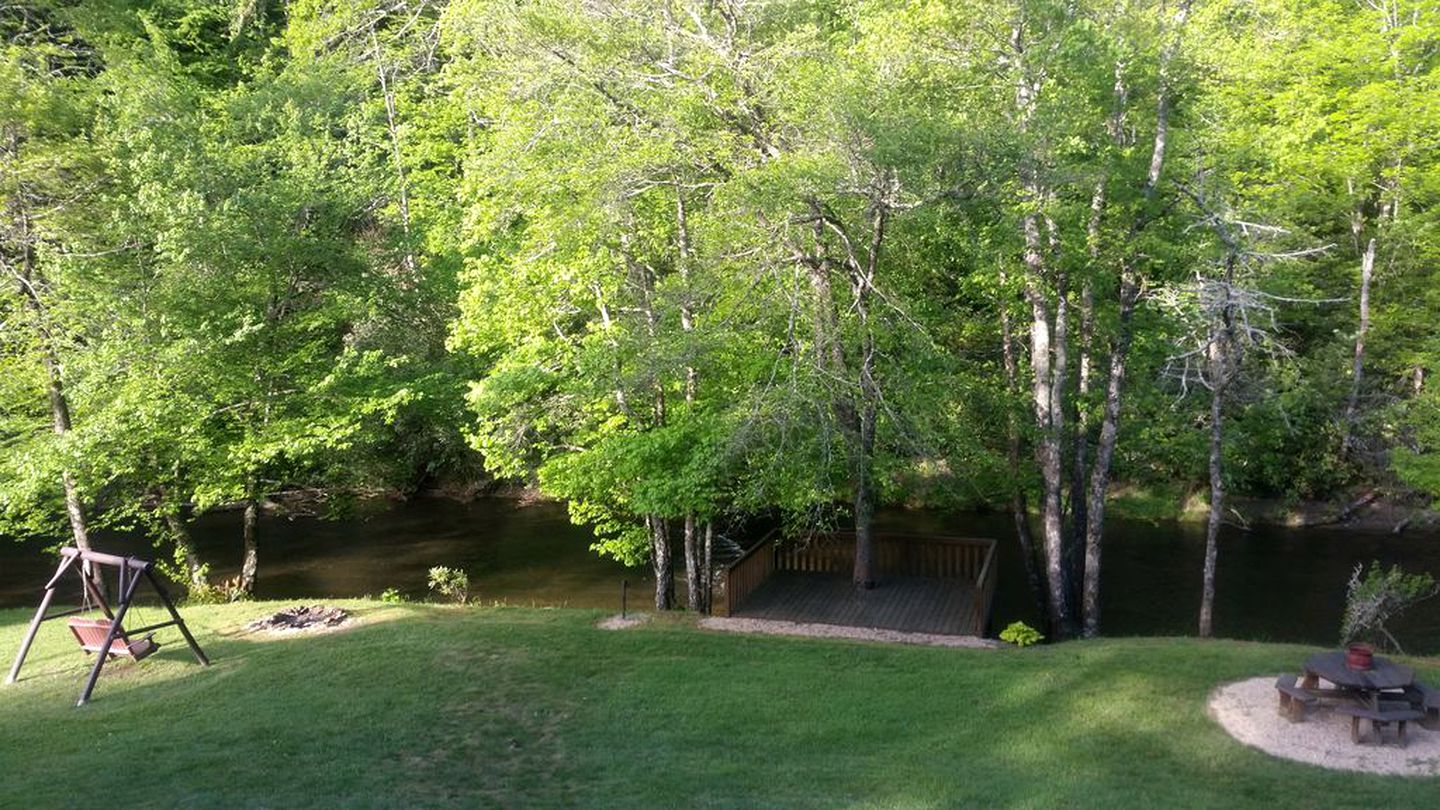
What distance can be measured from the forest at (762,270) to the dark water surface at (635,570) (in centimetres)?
195

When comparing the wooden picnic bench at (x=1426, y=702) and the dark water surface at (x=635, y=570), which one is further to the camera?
the dark water surface at (x=635, y=570)

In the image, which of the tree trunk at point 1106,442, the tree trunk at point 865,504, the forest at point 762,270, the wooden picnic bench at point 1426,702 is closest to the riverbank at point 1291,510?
the forest at point 762,270

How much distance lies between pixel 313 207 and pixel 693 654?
12729 millimetres

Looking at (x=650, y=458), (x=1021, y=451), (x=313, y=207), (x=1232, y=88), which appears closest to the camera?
(x=650, y=458)

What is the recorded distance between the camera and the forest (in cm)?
1274

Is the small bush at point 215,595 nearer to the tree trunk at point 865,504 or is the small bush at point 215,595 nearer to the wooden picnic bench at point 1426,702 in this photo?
the tree trunk at point 865,504

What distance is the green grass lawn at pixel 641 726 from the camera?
24.6ft

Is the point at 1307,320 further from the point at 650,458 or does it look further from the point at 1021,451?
the point at 650,458

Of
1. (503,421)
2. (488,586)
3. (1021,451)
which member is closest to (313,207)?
(503,421)

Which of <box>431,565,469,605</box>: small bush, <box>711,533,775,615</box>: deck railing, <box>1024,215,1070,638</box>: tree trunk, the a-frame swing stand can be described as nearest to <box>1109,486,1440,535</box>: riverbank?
<box>1024,215,1070,638</box>: tree trunk

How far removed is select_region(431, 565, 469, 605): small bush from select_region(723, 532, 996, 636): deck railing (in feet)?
17.5

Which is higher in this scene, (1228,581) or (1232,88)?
(1232,88)

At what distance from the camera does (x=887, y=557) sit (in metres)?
16.8

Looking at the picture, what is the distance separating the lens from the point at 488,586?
20422mm
